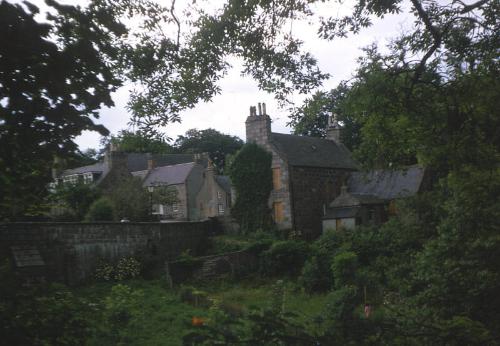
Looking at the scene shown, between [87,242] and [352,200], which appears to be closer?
[87,242]

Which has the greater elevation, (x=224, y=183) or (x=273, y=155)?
(x=273, y=155)

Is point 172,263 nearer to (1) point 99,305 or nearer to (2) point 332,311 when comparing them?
(2) point 332,311

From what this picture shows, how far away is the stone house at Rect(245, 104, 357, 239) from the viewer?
102 ft

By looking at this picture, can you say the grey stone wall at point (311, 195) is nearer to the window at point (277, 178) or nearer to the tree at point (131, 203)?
the window at point (277, 178)

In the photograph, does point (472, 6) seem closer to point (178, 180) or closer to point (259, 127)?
point (259, 127)

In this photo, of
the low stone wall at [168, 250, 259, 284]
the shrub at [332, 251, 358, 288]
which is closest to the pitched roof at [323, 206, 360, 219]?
the low stone wall at [168, 250, 259, 284]

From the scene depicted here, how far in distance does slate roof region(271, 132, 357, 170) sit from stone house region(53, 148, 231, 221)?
7915 millimetres

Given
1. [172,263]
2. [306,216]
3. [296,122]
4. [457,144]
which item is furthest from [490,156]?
[306,216]

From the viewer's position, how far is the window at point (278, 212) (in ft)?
103

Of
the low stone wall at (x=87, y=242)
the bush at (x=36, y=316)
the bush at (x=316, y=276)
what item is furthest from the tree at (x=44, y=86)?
the bush at (x=316, y=276)

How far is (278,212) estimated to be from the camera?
31.6 metres

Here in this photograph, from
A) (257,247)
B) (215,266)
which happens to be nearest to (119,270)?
(215,266)

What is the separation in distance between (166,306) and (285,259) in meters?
8.58

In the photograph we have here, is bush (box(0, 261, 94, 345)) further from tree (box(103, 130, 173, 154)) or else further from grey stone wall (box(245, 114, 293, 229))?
grey stone wall (box(245, 114, 293, 229))
